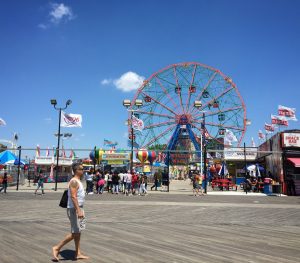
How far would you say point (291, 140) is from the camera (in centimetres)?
2412

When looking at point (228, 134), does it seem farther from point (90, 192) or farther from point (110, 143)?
point (110, 143)

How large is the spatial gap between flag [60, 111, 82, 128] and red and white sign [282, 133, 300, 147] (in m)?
15.2

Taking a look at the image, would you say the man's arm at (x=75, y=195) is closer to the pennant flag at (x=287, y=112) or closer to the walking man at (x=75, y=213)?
the walking man at (x=75, y=213)

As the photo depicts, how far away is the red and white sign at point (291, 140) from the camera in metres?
24.1

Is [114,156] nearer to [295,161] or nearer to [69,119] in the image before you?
[69,119]

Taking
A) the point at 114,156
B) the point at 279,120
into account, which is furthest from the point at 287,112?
the point at 114,156

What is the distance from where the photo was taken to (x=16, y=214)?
35.8 feet

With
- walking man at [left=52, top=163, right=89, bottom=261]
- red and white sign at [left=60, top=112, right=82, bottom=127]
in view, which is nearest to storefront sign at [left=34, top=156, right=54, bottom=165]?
red and white sign at [left=60, top=112, right=82, bottom=127]

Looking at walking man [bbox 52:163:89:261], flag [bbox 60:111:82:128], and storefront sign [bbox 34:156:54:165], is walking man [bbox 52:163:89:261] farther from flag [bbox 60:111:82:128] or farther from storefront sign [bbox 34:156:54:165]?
storefront sign [bbox 34:156:54:165]

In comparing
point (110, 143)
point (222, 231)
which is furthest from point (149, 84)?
point (222, 231)

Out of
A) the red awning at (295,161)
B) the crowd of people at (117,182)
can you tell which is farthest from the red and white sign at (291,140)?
the crowd of people at (117,182)

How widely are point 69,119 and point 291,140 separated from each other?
1644 cm

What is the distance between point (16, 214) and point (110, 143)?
183 feet

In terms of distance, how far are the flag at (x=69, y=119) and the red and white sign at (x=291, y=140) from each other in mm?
15221
